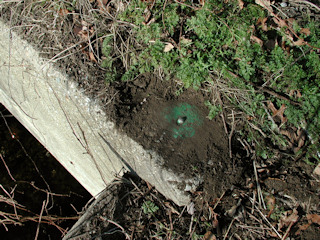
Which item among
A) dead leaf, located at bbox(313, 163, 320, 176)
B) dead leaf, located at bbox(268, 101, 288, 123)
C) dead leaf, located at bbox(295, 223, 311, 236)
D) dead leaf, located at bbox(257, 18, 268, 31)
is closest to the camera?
dead leaf, located at bbox(295, 223, 311, 236)

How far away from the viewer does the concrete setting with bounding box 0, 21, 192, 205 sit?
7.90ft

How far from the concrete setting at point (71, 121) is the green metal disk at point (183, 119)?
0.98 ft

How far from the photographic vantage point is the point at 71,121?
9.80 feet

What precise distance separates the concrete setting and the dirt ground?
9 centimetres

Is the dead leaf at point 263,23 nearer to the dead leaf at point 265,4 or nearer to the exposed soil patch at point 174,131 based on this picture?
the dead leaf at point 265,4

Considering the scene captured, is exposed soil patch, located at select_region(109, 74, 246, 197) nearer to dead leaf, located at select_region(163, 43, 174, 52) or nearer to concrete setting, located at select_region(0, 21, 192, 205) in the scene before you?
concrete setting, located at select_region(0, 21, 192, 205)

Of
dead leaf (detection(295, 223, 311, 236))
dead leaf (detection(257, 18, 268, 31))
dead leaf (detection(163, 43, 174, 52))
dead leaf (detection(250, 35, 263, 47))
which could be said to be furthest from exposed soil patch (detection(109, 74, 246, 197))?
dead leaf (detection(257, 18, 268, 31))

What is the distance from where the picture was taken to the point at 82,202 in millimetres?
5133

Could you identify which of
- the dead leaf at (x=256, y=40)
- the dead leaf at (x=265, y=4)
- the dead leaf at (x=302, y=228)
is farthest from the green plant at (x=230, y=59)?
the dead leaf at (x=302, y=228)

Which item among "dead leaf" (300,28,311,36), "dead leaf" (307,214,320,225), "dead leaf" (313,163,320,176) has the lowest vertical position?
"dead leaf" (307,214,320,225)

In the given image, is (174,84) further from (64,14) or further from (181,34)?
(64,14)

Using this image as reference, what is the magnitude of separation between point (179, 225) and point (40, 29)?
2.30 m

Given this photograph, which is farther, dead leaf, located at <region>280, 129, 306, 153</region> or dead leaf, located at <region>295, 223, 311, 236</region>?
dead leaf, located at <region>280, 129, 306, 153</region>

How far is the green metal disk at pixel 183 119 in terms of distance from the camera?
243cm
